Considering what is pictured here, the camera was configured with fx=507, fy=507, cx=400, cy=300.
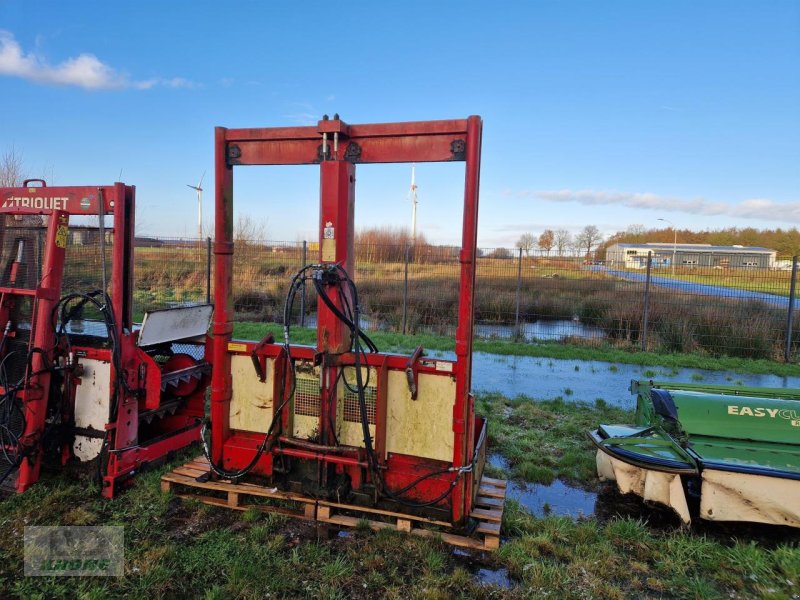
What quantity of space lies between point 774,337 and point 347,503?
11276mm

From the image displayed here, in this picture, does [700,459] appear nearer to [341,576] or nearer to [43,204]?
[341,576]

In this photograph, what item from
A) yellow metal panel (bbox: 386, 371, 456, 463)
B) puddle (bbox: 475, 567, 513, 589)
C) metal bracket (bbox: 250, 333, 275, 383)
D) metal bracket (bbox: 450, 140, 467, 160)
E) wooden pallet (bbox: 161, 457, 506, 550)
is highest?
metal bracket (bbox: 450, 140, 467, 160)

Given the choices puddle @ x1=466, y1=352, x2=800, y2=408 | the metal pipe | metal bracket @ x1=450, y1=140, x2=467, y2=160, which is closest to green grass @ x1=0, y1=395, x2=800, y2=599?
the metal pipe

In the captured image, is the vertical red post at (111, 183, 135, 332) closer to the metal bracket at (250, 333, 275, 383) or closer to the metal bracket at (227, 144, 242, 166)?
the metal bracket at (227, 144, 242, 166)

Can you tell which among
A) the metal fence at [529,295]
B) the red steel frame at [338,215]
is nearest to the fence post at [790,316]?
the metal fence at [529,295]

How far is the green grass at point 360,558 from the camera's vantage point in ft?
9.90

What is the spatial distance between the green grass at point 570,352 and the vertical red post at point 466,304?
6431 millimetres

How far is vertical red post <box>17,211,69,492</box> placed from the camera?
4.13 m

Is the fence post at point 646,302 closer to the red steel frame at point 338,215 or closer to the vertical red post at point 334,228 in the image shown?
the red steel frame at point 338,215

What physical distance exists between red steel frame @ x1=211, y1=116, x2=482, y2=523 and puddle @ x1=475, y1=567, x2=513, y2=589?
1.37ft

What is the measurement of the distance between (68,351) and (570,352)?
9.16 meters

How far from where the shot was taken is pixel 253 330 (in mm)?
11664

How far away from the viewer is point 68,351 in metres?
4.36

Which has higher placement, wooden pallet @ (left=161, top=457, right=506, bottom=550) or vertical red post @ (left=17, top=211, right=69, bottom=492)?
vertical red post @ (left=17, top=211, right=69, bottom=492)
